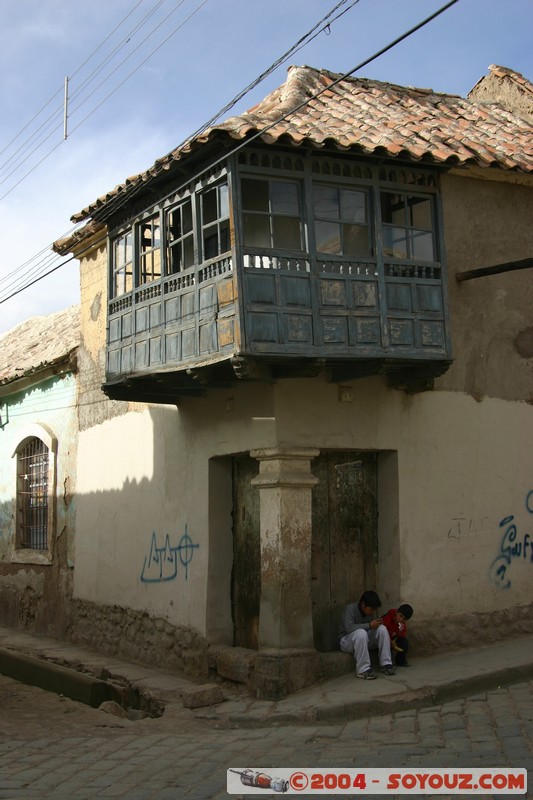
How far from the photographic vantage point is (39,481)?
15.8 m

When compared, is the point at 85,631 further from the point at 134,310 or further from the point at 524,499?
the point at 524,499

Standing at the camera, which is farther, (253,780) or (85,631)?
(85,631)

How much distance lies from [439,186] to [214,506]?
14.1 ft

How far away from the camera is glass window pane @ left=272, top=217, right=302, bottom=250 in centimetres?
952

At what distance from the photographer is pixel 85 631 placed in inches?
528

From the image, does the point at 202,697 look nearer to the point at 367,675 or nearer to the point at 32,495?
the point at 367,675

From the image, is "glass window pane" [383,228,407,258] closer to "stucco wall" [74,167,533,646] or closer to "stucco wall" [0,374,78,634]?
"stucco wall" [74,167,533,646]

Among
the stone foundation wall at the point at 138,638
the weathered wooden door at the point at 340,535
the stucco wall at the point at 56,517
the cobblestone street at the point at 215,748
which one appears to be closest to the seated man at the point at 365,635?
the weathered wooden door at the point at 340,535

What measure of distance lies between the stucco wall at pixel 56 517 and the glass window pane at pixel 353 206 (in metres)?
6.44

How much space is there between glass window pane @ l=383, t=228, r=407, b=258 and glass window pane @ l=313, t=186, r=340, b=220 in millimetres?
606

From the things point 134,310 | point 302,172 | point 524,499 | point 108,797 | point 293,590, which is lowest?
point 108,797

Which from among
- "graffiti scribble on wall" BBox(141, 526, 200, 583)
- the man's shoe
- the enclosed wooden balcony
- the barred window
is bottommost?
the man's shoe

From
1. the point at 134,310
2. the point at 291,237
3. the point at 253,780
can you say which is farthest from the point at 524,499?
the point at 253,780

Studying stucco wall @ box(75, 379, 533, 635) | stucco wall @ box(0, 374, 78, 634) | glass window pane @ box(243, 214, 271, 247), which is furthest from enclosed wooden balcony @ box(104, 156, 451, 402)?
stucco wall @ box(0, 374, 78, 634)
